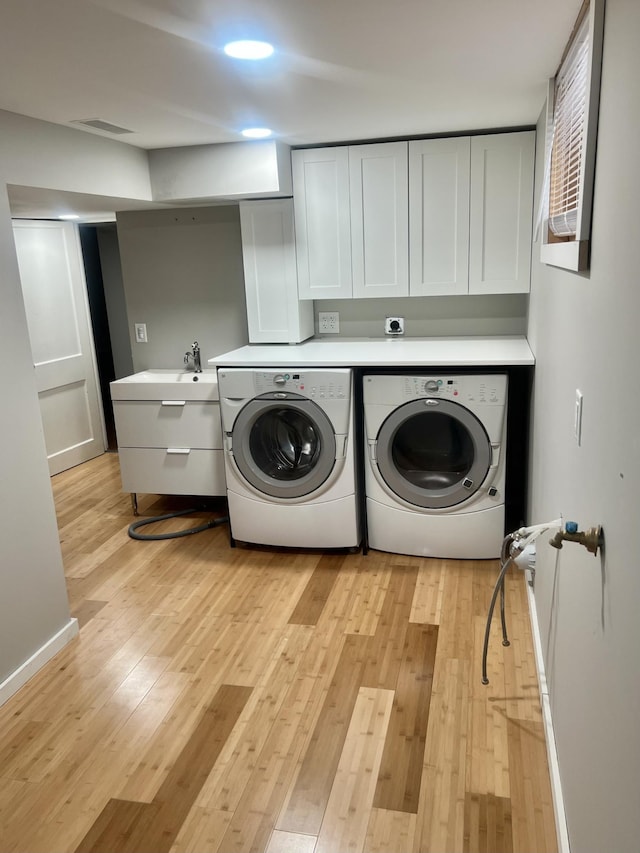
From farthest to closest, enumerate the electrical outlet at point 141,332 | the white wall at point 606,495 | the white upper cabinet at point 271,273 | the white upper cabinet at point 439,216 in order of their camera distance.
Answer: the electrical outlet at point 141,332
the white upper cabinet at point 271,273
the white upper cabinet at point 439,216
the white wall at point 606,495

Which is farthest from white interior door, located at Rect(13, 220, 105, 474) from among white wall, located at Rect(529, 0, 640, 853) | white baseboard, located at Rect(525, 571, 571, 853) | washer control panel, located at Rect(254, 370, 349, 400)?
white wall, located at Rect(529, 0, 640, 853)

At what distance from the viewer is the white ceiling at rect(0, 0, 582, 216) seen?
61.3 inches

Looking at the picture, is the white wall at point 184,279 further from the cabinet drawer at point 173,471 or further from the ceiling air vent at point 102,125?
the ceiling air vent at point 102,125

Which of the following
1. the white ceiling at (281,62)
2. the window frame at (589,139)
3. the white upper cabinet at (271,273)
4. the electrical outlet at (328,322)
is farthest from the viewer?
the electrical outlet at (328,322)

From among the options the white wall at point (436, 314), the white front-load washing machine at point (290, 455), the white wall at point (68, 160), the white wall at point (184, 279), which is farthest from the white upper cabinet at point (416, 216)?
the white wall at point (68, 160)

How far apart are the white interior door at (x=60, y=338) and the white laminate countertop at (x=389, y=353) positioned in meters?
1.83

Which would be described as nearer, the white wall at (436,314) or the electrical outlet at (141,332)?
the white wall at (436,314)

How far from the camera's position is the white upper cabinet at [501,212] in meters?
3.19

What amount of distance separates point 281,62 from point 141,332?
255cm

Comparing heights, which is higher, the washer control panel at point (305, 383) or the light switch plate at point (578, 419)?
the light switch plate at point (578, 419)

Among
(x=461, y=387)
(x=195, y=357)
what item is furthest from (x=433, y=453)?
(x=195, y=357)

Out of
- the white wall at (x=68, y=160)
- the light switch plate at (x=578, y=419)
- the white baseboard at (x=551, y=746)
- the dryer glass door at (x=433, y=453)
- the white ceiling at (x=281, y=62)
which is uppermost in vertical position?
the white ceiling at (x=281, y=62)

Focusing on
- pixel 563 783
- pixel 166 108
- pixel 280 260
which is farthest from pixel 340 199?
pixel 563 783

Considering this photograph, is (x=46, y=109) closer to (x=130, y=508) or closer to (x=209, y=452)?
(x=209, y=452)
